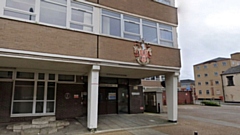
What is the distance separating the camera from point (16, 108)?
962cm

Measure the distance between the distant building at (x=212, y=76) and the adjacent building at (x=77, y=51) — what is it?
4003cm

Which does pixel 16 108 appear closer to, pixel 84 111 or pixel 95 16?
pixel 84 111

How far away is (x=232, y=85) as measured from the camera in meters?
32.1

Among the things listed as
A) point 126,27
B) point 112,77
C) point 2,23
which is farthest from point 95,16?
point 112,77

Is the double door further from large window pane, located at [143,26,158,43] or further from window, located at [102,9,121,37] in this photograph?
window, located at [102,9,121,37]

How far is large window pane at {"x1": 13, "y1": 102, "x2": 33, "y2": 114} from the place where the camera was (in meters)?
9.61

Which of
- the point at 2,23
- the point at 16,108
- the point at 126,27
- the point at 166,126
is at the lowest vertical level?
the point at 166,126

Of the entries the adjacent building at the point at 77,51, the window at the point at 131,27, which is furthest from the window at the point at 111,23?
the window at the point at 131,27

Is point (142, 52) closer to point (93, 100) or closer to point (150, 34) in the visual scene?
point (150, 34)

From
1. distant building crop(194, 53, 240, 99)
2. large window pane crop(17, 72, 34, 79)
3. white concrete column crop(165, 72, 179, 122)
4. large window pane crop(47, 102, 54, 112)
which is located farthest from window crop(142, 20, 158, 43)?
distant building crop(194, 53, 240, 99)

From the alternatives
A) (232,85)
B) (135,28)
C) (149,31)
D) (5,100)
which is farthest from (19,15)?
(232,85)

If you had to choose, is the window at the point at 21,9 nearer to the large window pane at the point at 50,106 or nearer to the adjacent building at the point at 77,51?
the adjacent building at the point at 77,51

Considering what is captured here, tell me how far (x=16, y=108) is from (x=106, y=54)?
6129 mm

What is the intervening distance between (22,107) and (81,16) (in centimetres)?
630
